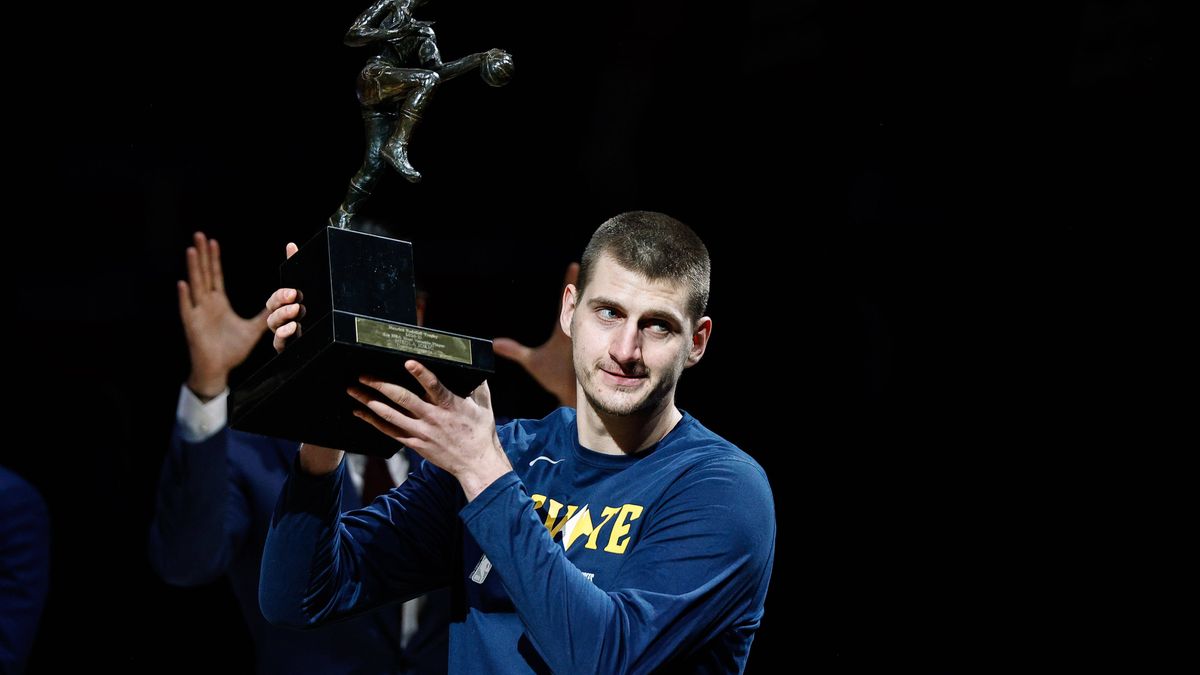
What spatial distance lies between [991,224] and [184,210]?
2.24 m

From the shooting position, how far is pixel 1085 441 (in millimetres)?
3510

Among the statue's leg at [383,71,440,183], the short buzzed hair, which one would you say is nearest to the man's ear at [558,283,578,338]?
the short buzzed hair

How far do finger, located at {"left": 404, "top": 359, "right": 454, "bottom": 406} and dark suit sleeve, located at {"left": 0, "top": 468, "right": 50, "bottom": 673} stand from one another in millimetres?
1618

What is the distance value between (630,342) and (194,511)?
1350 millimetres

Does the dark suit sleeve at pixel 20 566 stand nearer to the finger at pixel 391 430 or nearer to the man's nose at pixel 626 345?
the finger at pixel 391 430

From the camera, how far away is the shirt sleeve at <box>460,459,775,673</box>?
1.57m

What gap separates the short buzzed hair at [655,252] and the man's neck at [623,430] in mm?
160

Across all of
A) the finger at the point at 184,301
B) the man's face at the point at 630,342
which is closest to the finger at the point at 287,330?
the man's face at the point at 630,342

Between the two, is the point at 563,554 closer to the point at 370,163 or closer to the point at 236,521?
the point at 370,163

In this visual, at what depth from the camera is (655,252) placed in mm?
1852

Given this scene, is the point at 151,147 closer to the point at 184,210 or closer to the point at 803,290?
the point at 184,210

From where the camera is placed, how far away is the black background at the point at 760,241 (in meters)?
3.44

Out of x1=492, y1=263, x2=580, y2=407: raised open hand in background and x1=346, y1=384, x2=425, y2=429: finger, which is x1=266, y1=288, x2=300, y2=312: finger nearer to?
x1=346, y1=384, x2=425, y2=429: finger

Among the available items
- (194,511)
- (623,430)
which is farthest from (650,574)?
(194,511)
